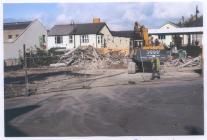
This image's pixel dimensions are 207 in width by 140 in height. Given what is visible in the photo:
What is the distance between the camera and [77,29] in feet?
21.0

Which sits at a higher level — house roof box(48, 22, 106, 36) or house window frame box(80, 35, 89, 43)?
house roof box(48, 22, 106, 36)

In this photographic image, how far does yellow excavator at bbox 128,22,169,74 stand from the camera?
6.46 metres

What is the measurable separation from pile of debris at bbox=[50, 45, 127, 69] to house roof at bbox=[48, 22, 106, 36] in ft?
0.79

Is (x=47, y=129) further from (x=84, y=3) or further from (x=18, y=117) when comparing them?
(x=84, y=3)

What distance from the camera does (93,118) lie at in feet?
19.2

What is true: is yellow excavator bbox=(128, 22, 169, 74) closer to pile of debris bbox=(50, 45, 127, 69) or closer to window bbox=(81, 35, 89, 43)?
pile of debris bbox=(50, 45, 127, 69)

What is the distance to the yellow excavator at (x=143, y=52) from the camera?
6.46 meters

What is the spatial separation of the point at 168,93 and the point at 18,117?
80.7 inches

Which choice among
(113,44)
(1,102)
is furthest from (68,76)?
(1,102)

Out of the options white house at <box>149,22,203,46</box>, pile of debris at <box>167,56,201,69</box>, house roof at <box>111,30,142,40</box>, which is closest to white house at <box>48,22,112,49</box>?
house roof at <box>111,30,142,40</box>

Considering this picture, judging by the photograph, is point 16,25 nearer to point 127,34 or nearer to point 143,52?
point 127,34

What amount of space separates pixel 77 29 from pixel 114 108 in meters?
1.27

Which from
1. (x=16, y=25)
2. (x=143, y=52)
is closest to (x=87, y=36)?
(x=143, y=52)

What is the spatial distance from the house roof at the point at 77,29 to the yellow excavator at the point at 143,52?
55cm
